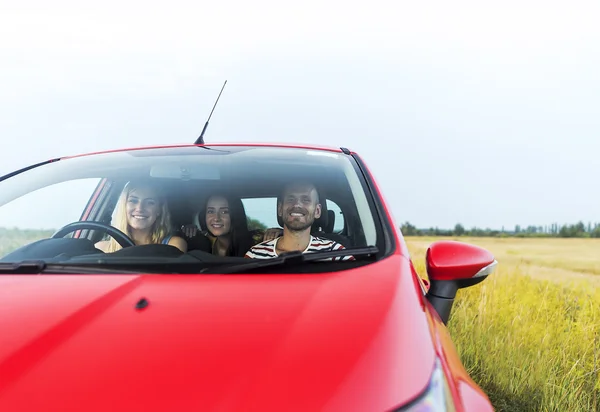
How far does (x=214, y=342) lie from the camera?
1628 mm

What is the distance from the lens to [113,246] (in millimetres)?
2828

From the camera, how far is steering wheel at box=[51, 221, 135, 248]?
2845 mm

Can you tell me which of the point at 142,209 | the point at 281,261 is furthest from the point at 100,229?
the point at 281,261

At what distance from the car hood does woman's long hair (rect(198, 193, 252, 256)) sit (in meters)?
0.97

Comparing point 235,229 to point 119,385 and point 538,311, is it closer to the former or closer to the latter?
point 119,385

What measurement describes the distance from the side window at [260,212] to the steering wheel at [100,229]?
66cm

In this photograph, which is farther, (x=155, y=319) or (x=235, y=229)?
(x=235, y=229)

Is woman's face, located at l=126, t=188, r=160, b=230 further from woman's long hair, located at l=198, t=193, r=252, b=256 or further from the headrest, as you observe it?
the headrest

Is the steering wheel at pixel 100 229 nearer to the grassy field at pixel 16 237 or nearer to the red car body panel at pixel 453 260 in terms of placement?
the grassy field at pixel 16 237

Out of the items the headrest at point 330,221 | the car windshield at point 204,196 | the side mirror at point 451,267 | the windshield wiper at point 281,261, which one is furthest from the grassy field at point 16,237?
the side mirror at point 451,267

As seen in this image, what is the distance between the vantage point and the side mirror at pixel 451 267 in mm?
2328

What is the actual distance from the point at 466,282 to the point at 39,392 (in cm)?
157

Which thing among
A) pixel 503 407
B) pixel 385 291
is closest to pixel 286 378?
pixel 385 291

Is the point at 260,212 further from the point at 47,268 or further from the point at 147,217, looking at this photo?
the point at 47,268
